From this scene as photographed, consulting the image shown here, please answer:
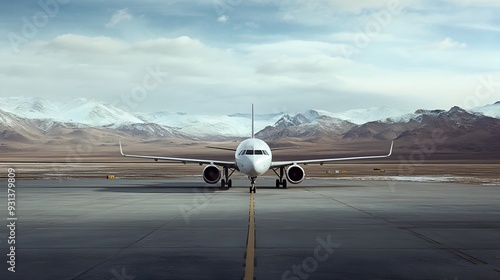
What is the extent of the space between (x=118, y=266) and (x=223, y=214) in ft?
36.3

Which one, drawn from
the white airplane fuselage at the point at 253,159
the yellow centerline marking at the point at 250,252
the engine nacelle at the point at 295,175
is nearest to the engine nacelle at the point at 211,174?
the white airplane fuselage at the point at 253,159

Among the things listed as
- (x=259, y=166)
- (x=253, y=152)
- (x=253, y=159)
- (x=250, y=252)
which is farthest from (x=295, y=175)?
(x=250, y=252)

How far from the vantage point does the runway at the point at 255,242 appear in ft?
38.0

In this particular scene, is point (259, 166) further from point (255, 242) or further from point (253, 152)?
point (255, 242)

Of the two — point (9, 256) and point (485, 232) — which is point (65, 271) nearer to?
point (9, 256)

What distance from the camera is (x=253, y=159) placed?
37062 mm

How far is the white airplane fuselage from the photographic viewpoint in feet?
122

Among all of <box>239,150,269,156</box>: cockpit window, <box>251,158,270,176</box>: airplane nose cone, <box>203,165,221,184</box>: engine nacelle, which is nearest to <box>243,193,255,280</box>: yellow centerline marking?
<box>251,158,270,176</box>: airplane nose cone

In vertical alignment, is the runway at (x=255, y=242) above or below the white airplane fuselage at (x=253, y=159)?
below

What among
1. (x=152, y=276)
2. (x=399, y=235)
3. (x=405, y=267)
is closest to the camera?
(x=152, y=276)

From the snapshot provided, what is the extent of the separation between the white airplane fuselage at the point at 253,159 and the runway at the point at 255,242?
411 inches

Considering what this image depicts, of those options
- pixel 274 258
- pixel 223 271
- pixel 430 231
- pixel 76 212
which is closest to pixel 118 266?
pixel 223 271

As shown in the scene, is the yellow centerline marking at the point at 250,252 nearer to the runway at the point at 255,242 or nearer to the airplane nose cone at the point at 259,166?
the runway at the point at 255,242

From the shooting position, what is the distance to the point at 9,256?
1329 centimetres
